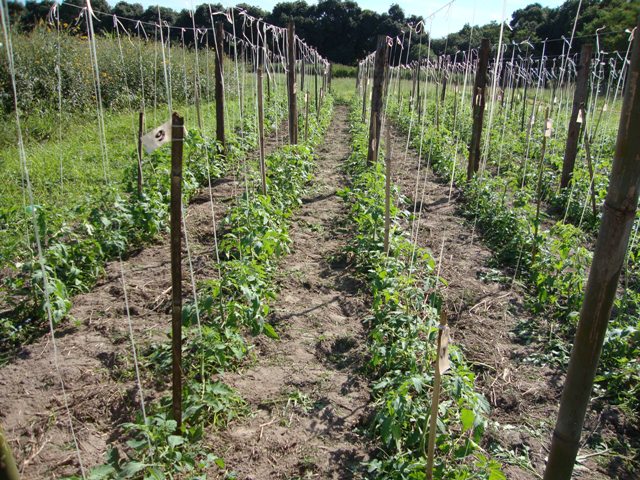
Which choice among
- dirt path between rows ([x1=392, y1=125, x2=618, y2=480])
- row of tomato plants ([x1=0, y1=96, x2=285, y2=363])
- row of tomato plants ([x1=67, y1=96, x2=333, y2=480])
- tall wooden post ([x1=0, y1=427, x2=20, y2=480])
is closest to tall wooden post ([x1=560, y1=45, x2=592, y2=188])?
dirt path between rows ([x1=392, y1=125, x2=618, y2=480])

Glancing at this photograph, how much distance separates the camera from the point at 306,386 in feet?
10.8

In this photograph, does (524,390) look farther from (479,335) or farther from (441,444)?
(441,444)

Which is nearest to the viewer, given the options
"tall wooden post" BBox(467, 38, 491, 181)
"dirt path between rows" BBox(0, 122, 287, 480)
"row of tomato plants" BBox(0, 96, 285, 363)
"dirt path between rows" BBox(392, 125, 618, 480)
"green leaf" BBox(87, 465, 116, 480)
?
"green leaf" BBox(87, 465, 116, 480)

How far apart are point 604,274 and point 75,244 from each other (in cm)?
456

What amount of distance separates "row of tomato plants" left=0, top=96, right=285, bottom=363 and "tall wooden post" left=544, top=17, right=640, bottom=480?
294cm

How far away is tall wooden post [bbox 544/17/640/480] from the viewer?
0.88m

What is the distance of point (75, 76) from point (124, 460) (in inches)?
477

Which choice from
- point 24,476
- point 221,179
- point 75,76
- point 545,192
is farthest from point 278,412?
point 75,76

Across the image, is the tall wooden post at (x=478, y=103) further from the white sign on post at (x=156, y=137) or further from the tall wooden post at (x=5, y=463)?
the tall wooden post at (x=5, y=463)

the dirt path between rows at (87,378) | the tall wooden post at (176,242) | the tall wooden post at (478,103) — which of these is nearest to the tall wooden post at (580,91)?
the tall wooden post at (478,103)

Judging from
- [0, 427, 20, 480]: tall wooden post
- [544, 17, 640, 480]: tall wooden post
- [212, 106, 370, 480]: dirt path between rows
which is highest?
[544, 17, 640, 480]: tall wooden post

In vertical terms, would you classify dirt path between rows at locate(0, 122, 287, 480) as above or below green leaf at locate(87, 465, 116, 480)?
below

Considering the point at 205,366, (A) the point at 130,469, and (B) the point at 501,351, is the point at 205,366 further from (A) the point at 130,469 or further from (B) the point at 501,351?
(B) the point at 501,351

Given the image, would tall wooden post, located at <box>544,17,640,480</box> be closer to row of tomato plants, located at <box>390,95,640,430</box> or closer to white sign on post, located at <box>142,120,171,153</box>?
white sign on post, located at <box>142,120,171,153</box>
